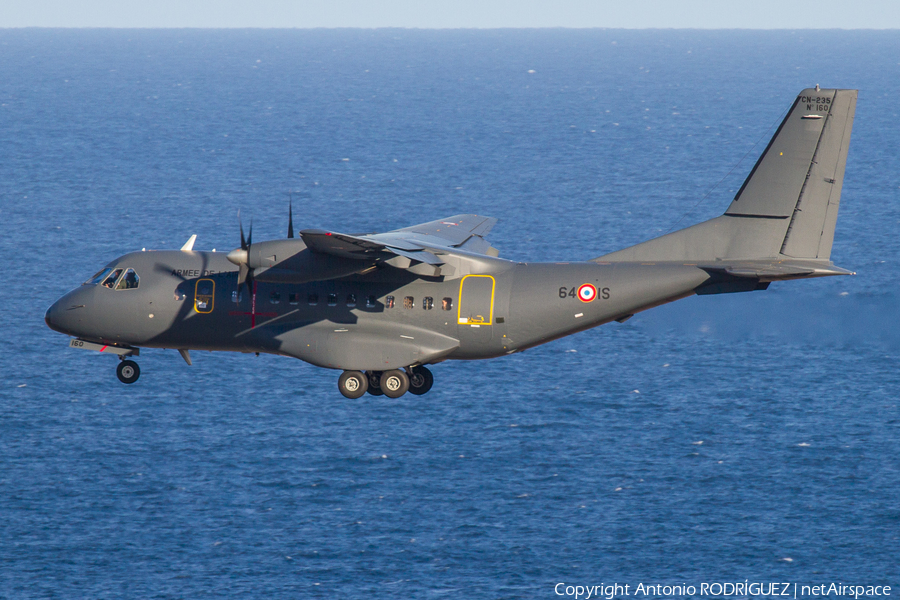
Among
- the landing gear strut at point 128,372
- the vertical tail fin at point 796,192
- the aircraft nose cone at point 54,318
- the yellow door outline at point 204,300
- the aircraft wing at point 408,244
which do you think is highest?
the vertical tail fin at point 796,192

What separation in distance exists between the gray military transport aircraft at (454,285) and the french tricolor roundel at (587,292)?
4 centimetres

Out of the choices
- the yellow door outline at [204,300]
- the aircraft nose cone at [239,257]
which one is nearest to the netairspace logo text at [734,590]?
the yellow door outline at [204,300]

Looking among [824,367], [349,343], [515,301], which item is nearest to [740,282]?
[515,301]

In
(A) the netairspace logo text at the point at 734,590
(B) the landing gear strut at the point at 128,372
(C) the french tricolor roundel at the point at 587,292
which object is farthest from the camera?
(A) the netairspace logo text at the point at 734,590

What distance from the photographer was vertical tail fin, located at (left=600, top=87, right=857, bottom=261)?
3906cm

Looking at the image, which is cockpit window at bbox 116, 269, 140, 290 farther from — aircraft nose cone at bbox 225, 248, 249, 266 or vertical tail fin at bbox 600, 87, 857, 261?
vertical tail fin at bbox 600, 87, 857, 261

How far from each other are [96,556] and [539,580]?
4454cm

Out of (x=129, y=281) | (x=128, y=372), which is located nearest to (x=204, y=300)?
(x=129, y=281)

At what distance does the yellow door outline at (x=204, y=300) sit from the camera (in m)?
42.3

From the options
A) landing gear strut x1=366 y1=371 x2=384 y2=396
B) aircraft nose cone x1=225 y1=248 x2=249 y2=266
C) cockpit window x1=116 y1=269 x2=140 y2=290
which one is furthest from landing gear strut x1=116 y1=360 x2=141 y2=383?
landing gear strut x1=366 y1=371 x2=384 y2=396

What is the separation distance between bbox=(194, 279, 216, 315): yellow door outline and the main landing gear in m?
5.78

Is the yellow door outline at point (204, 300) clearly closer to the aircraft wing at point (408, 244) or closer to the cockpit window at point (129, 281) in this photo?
the cockpit window at point (129, 281)

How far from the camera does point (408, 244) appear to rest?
3962cm

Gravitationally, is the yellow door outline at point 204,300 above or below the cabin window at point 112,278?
below
